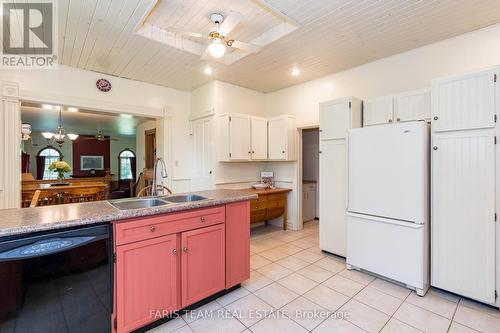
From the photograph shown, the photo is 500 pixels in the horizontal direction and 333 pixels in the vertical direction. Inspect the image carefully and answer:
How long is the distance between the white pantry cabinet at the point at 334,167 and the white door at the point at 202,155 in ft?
6.30

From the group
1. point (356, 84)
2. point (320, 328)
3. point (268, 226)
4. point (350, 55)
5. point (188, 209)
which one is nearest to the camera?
point (320, 328)

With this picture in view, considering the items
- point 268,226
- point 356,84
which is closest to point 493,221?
point 356,84

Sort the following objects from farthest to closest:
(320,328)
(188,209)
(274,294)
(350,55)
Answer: (350,55)
(274,294)
(188,209)
(320,328)

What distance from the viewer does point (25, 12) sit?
2293 mm

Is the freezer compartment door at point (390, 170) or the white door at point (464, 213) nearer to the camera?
the white door at point (464, 213)

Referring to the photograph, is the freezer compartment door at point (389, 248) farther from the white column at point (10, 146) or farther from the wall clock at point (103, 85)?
the white column at point (10, 146)

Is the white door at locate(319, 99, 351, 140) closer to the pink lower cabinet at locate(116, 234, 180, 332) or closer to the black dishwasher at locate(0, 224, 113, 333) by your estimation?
the pink lower cabinet at locate(116, 234, 180, 332)

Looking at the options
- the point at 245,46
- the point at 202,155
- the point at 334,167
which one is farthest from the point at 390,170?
the point at 202,155

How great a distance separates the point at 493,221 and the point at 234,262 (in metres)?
2.38

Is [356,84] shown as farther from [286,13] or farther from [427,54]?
[286,13]

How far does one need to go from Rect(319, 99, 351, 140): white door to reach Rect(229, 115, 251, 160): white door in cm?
138

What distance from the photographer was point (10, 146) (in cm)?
302

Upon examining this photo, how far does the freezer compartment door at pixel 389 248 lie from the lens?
2396 mm

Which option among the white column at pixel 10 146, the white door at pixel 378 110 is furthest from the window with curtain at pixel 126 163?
the white door at pixel 378 110
